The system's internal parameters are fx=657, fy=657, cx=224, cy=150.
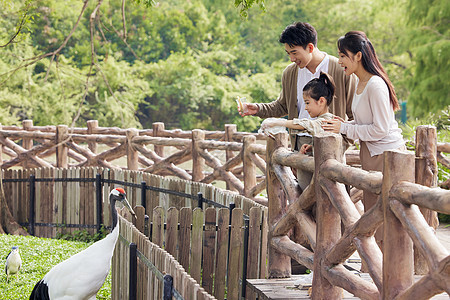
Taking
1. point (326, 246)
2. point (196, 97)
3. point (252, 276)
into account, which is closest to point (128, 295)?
point (252, 276)

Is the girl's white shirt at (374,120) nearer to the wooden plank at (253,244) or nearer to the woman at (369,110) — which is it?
the woman at (369,110)

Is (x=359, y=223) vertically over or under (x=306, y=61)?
under

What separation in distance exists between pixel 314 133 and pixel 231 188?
675 centimetres

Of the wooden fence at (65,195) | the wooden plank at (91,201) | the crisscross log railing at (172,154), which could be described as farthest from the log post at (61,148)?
the wooden plank at (91,201)

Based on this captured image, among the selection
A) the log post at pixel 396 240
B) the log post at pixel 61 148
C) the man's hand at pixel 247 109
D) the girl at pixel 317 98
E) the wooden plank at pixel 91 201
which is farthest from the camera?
the log post at pixel 61 148

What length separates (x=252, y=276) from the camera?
6156 mm

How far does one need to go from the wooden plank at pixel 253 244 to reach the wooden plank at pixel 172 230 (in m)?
0.71

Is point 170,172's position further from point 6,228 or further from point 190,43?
point 190,43

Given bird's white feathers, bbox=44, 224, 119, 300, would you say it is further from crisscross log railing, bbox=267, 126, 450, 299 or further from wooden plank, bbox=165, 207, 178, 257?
crisscross log railing, bbox=267, 126, 450, 299

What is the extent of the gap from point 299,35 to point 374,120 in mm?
1179

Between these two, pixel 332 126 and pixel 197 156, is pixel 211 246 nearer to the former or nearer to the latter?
pixel 332 126

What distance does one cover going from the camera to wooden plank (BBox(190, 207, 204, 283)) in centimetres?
589

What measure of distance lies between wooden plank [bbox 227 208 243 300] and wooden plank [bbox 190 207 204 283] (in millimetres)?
303

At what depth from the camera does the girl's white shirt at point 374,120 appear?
4.17 metres
